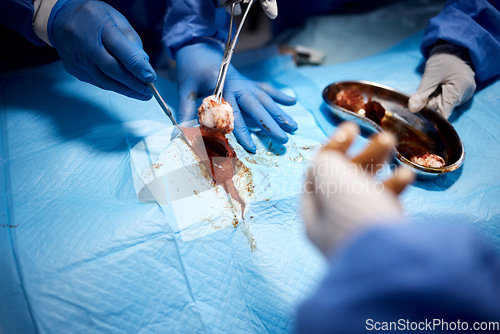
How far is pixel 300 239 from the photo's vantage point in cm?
121

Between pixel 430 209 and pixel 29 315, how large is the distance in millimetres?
1608

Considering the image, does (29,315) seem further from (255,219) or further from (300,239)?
(300,239)

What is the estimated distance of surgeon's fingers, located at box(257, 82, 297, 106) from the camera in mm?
1706

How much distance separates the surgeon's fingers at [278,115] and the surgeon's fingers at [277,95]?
0.14 meters

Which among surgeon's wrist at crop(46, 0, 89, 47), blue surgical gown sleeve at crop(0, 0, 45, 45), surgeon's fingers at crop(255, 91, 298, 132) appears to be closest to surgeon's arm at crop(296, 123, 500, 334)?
surgeon's fingers at crop(255, 91, 298, 132)

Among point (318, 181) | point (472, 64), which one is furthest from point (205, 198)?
point (472, 64)

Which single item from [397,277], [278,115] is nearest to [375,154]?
[397,277]

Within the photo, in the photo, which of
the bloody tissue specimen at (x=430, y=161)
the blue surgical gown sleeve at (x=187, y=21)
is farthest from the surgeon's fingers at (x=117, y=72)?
the bloody tissue specimen at (x=430, y=161)

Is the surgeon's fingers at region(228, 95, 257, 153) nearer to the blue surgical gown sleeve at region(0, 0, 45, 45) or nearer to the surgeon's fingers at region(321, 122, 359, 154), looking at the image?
the surgeon's fingers at region(321, 122, 359, 154)

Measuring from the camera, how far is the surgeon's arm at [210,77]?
1484 millimetres

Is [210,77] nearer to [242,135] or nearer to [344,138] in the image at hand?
[242,135]

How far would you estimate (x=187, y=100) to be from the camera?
5.06 feet

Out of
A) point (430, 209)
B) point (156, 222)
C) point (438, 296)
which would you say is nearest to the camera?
point (438, 296)

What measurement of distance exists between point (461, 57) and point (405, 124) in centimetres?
53
